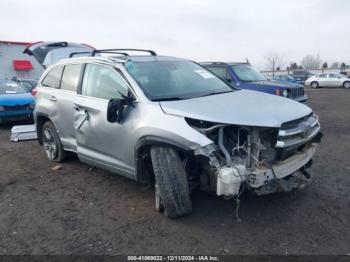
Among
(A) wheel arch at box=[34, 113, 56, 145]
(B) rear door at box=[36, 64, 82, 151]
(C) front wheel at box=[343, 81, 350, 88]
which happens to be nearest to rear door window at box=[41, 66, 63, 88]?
(B) rear door at box=[36, 64, 82, 151]

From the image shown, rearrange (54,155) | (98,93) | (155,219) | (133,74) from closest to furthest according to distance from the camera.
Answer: (155,219), (133,74), (98,93), (54,155)

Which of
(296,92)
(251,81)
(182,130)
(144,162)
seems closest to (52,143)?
(144,162)

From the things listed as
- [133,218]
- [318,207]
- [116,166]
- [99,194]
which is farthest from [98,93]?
[318,207]

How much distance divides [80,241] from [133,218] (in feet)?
2.21

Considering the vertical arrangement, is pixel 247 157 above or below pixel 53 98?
below

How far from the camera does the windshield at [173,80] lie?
160 inches

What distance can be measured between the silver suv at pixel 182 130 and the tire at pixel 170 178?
1 cm

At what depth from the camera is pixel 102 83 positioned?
452cm

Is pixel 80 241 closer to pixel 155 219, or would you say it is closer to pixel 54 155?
pixel 155 219

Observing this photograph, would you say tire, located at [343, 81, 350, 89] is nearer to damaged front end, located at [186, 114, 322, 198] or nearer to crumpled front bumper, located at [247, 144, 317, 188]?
crumpled front bumper, located at [247, 144, 317, 188]

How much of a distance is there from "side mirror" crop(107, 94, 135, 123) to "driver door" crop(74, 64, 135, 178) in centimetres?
7

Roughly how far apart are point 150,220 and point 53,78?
11.0 feet

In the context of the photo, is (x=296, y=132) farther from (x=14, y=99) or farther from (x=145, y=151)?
(x=14, y=99)

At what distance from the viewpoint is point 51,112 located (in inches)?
217
